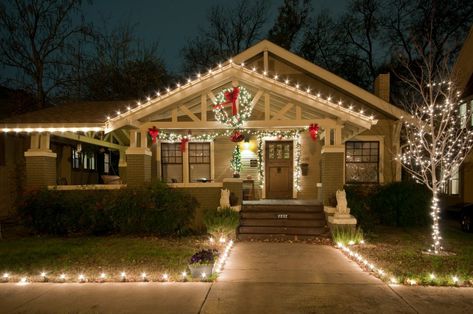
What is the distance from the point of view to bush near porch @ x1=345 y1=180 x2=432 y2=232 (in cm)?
1330

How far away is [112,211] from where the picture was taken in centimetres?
1131

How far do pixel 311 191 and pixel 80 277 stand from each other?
9.96 m

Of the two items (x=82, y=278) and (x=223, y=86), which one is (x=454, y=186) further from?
(x=82, y=278)

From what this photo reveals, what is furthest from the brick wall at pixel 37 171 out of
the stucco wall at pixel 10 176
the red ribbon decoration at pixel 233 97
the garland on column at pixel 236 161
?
the garland on column at pixel 236 161

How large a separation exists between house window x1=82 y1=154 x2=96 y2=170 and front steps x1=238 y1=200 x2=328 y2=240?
10.3 meters

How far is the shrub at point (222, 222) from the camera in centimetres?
1062

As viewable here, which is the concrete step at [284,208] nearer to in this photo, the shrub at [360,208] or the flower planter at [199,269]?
the shrub at [360,208]

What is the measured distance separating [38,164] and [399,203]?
11.5m

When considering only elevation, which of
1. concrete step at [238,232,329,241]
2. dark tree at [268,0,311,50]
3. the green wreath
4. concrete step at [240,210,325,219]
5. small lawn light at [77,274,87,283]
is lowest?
concrete step at [238,232,329,241]

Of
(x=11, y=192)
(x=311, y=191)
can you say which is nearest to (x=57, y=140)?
(x=11, y=192)

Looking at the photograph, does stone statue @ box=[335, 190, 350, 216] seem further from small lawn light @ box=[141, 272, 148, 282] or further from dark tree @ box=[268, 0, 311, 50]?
dark tree @ box=[268, 0, 311, 50]

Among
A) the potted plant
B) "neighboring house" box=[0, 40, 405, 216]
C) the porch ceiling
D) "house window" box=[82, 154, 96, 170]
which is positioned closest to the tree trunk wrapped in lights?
the porch ceiling

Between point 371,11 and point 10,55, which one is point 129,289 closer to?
point 10,55

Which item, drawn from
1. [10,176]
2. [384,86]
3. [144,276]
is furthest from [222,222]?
[10,176]
